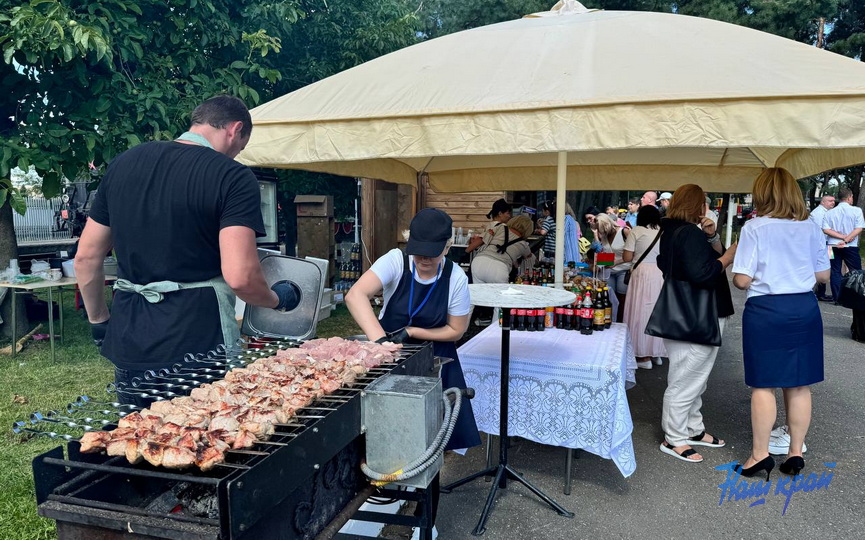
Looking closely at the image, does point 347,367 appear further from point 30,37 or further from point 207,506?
point 30,37

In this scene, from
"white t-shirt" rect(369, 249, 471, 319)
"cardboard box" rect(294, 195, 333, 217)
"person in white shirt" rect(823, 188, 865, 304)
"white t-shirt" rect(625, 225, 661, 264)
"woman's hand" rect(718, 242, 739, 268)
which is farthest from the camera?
"person in white shirt" rect(823, 188, 865, 304)

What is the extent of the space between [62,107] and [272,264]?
4964mm

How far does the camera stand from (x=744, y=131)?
266 centimetres

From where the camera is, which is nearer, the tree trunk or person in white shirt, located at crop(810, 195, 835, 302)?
the tree trunk

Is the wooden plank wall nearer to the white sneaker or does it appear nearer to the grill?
the white sneaker

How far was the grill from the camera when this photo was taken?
1196 mm

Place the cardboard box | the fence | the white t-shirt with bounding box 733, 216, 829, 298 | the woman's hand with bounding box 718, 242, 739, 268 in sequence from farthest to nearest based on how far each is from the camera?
the fence → the cardboard box → the woman's hand with bounding box 718, 242, 739, 268 → the white t-shirt with bounding box 733, 216, 829, 298

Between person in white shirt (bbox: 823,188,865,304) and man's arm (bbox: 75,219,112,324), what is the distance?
11.2 meters

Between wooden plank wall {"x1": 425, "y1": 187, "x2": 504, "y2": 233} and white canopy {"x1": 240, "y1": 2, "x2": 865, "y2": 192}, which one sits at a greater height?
white canopy {"x1": 240, "y1": 2, "x2": 865, "y2": 192}

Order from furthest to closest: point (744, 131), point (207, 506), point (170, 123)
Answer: point (170, 123)
point (744, 131)
point (207, 506)

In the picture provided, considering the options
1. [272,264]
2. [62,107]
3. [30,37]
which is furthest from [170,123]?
[272,264]

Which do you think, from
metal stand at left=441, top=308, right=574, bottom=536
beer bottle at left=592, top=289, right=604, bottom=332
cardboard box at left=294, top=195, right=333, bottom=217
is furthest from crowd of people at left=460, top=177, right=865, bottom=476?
cardboard box at left=294, top=195, right=333, bottom=217

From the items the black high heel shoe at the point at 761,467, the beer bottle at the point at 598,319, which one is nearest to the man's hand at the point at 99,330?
the beer bottle at the point at 598,319

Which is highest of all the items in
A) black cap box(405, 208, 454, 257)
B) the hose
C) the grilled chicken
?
black cap box(405, 208, 454, 257)
